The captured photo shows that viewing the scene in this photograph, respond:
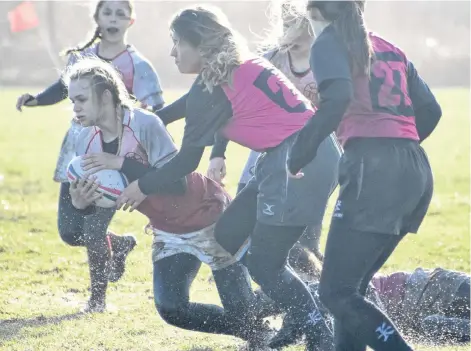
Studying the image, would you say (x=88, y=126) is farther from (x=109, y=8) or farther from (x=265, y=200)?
(x=109, y=8)

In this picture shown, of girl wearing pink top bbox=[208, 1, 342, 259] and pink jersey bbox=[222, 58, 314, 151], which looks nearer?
pink jersey bbox=[222, 58, 314, 151]

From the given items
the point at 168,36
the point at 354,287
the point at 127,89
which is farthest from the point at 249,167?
the point at 168,36

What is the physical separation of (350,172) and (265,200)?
2.17 feet

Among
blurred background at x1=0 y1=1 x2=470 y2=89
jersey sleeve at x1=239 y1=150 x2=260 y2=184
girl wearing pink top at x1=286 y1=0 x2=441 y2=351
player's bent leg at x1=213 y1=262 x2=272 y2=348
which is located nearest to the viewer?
girl wearing pink top at x1=286 y1=0 x2=441 y2=351

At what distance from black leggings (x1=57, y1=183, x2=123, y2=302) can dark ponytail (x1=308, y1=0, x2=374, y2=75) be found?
2560 millimetres

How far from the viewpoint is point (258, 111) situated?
4793mm

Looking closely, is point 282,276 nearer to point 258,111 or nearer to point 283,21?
point 258,111

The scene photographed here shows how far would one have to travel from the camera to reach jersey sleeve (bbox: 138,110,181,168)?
202 inches

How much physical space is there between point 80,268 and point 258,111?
130 inches

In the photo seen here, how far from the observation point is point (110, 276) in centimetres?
664

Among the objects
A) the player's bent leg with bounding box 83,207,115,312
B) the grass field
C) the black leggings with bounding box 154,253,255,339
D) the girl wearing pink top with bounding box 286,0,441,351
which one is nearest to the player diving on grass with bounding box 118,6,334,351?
the black leggings with bounding box 154,253,255,339

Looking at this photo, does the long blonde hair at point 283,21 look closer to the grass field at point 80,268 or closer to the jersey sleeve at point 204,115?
the jersey sleeve at point 204,115

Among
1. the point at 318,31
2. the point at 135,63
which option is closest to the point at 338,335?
the point at 318,31

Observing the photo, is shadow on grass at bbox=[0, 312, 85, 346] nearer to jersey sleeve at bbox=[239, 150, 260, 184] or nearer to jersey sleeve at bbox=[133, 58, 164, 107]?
jersey sleeve at bbox=[239, 150, 260, 184]
